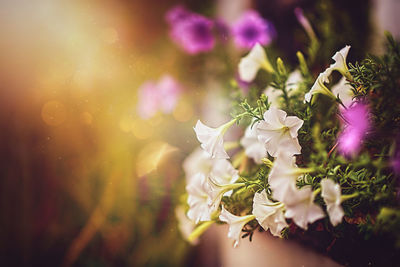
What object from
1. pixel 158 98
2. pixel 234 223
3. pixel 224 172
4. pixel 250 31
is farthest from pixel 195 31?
pixel 234 223

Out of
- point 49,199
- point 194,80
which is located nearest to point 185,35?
point 194,80

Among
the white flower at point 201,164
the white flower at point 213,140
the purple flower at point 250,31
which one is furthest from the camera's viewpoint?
the purple flower at point 250,31

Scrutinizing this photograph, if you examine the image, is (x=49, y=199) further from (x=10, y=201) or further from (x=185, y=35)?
(x=185, y=35)

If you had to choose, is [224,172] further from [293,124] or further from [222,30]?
[222,30]

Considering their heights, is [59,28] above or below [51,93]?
above

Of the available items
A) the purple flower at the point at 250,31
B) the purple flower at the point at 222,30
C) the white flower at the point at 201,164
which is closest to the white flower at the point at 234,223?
the white flower at the point at 201,164

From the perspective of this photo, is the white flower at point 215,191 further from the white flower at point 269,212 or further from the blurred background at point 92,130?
the blurred background at point 92,130
